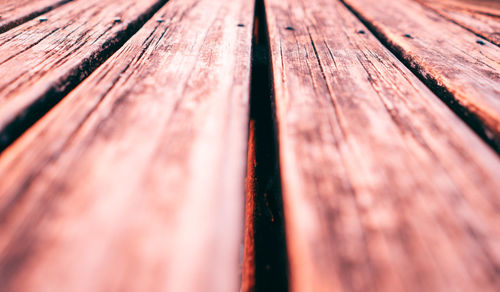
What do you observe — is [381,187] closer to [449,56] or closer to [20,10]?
[449,56]

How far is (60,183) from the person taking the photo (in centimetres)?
38

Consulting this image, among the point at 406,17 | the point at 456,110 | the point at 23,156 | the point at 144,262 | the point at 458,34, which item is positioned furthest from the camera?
the point at 406,17

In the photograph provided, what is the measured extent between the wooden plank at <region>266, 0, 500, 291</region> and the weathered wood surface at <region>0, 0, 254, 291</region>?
108 millimetres

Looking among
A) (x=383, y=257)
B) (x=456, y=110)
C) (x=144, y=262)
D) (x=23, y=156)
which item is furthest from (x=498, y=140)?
(x=23, y=156)

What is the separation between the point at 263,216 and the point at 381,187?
0.86ft

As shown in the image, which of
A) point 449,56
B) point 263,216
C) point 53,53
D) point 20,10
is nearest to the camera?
point 263,216

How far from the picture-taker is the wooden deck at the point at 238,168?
12.0 inches

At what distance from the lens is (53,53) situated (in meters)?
0.72

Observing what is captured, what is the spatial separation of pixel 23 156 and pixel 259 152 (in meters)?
0.52

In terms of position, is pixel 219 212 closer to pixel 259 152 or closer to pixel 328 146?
pixel 328 146

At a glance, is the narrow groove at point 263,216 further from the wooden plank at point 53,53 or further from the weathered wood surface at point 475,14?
the weathered wood surface at point 475,14

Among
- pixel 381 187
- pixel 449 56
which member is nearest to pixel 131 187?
pixel 381 187

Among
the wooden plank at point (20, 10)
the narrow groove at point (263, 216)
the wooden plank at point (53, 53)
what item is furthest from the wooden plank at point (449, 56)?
the wooden plank at point (20, 10)

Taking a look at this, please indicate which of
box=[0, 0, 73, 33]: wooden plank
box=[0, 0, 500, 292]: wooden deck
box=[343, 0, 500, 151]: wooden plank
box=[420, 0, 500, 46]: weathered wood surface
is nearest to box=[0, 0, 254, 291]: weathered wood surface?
box=[0, 0, 500, 292]: wooden deck
